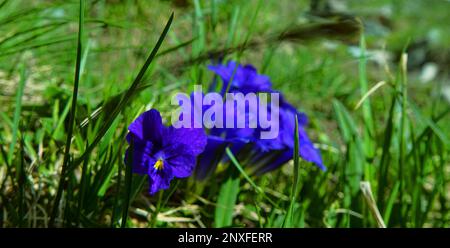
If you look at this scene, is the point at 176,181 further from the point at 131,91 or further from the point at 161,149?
the point at 131,91

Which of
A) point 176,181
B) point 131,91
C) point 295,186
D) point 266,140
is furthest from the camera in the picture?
point 266,140

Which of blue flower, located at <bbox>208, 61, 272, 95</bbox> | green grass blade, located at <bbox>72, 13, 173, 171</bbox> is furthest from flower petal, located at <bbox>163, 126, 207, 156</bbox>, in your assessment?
blue flower, located at <bbox>208, 61, 272, 95</bbox>

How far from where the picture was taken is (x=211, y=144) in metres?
1.48

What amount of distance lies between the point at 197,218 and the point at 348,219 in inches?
15.8

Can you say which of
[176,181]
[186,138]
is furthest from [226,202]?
[186,138]

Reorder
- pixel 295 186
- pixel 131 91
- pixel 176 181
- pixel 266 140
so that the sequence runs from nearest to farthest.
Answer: pixel 131 91 → pixel 295 186 → pixel 176 181 → pixel 266 140

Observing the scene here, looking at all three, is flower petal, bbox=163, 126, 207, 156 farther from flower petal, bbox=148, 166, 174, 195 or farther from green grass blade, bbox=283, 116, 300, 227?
green grass blade, bbox=283, 116, 300, 227

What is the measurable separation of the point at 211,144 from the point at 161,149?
1.03ft

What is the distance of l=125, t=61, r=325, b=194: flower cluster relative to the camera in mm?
1156

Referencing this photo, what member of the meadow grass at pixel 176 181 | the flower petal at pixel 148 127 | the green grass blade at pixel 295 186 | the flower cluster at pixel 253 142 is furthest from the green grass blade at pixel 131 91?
Answer: the flower cluster at pixel 253 142

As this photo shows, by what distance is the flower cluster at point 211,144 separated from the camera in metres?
1.16

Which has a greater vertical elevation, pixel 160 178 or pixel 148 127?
pixel 148 127
